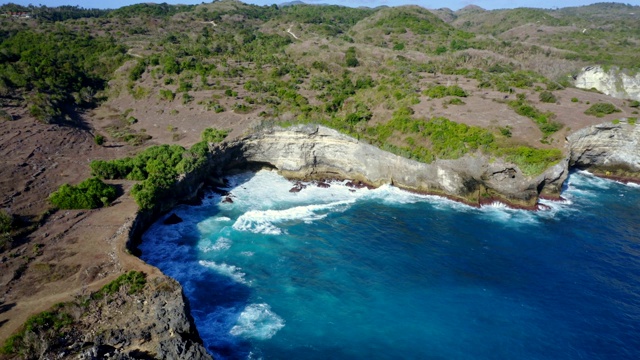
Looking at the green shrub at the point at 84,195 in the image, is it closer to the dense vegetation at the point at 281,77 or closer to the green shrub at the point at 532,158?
the dense vegetation at the point at 281,77

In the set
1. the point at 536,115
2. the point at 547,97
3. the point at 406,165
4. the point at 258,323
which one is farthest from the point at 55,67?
the point at 547,97

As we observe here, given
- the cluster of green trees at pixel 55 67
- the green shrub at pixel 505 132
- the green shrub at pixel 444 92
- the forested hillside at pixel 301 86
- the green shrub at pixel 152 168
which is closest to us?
the green shrub at pixel 152 168

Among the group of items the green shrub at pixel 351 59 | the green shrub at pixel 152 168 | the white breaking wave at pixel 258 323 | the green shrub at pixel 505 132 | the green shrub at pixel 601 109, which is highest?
the green shrub at pixel 351 59

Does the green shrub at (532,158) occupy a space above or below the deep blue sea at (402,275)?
above

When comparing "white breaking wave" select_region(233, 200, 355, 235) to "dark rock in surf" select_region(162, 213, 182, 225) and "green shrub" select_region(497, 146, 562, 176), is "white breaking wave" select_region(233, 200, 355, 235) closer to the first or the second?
"dark rock in surf" select_region(162, 213, 182, 225)

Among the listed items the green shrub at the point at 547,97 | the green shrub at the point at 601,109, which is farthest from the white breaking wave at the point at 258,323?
the green shrub at the point at 547,97

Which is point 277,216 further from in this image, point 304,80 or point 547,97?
point 547,97

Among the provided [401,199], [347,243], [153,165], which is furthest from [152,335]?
[401,199]
